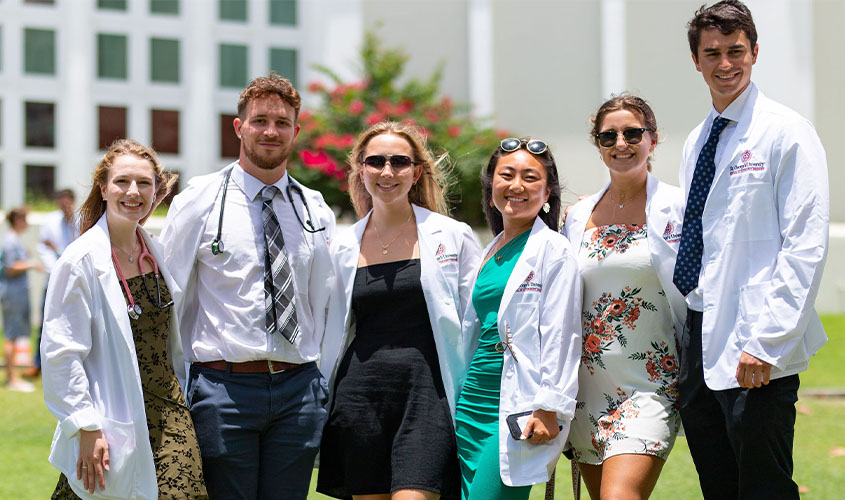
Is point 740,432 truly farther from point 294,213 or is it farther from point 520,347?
point 294,213

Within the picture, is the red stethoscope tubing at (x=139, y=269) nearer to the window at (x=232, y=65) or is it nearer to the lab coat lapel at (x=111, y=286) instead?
the lab coat lapel at (x=111, y=286)

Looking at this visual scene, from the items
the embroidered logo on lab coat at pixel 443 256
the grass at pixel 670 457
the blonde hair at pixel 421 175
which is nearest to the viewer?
the embroidered logo on lab coat at pixel 443 256

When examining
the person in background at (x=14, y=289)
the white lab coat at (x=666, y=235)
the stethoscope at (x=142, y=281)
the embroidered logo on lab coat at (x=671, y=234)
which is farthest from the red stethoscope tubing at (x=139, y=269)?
the person in background at (x=14, y=289)

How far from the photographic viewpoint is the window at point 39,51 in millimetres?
18094

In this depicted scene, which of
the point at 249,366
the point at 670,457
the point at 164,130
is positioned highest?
the point at 164,130

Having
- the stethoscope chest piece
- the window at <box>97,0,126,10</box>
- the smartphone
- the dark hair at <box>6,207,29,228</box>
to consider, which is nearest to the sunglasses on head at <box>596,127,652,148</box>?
the smartphone

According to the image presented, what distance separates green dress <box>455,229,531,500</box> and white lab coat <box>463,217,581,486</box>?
62 millimetres

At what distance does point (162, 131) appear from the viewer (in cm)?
1878

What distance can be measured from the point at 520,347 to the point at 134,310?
1674 millimetres

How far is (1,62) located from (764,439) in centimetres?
1783

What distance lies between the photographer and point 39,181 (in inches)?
714

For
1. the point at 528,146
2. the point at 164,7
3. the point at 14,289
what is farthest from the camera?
the point at 164,7

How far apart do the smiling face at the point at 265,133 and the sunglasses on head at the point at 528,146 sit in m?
1.05

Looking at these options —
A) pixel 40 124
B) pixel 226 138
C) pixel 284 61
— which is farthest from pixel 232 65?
pixel 40 124
